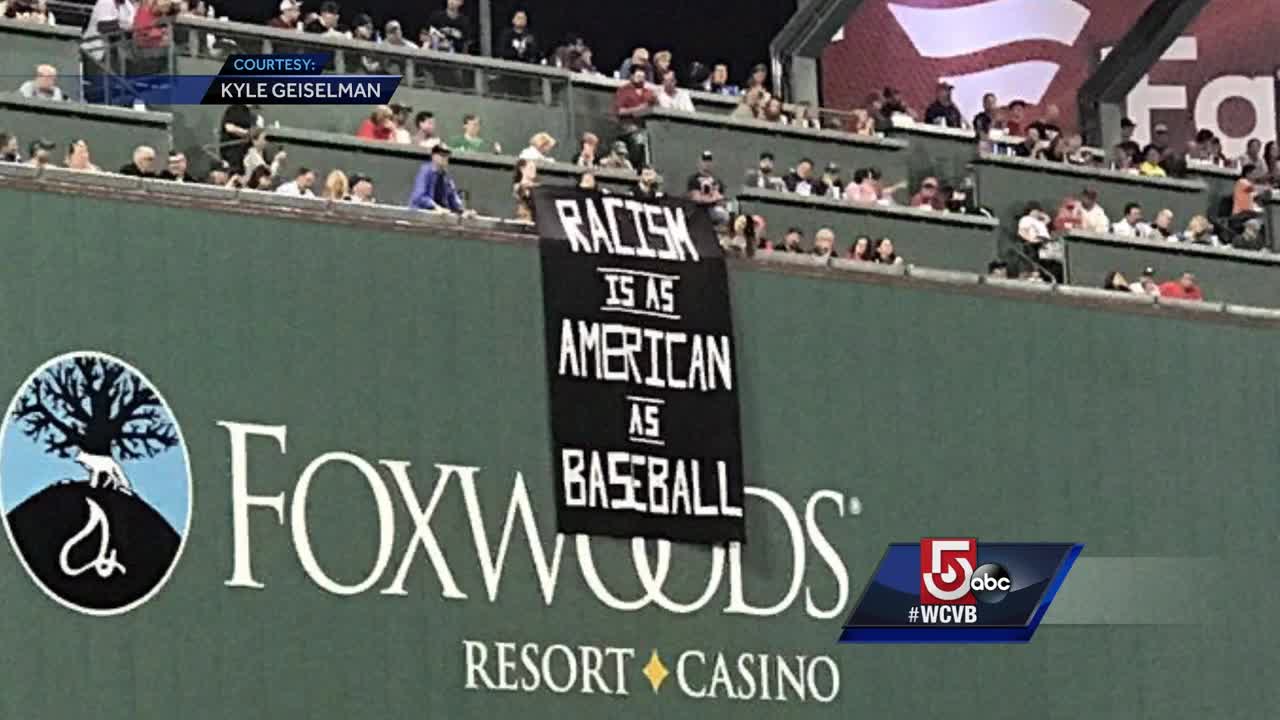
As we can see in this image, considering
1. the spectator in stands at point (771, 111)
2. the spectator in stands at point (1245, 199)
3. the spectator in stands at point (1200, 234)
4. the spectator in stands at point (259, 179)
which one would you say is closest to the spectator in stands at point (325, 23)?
the spectator in stands at point (259, 179)

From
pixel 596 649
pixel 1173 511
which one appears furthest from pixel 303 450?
pixel 1173 511

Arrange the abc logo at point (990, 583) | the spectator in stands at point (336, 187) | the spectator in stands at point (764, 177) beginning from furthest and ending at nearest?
the spectator in stands at point (764, 177)
the abc logo at point (990, 583)
the spectator in stands at point (336, 187)

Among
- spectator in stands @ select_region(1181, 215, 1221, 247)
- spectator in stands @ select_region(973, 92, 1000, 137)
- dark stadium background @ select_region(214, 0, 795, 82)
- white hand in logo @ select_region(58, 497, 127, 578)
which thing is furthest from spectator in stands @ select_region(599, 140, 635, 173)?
white hand in logo @ select_region(58, 497, 127, 578)

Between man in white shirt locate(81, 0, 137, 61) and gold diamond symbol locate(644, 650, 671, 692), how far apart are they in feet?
17.5

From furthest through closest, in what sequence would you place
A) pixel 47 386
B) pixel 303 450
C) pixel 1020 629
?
pixel 1020 629
pixel 303 450
pixel 47 386

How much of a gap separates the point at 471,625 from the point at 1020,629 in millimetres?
5168

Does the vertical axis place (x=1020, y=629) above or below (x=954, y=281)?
below

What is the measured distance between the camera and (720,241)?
24.0 m

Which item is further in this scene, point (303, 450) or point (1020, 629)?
point (1020, 629)

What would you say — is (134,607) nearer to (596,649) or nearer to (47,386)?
(47,386)

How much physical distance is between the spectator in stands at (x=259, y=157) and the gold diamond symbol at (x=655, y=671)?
13.3 feet

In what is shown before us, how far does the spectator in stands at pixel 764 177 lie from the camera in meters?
25.9

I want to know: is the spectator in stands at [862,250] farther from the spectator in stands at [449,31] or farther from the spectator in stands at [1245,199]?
the spectator in stands at [1245,199]

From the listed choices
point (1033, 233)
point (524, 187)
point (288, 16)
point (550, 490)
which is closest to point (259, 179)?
point (524, 187)
